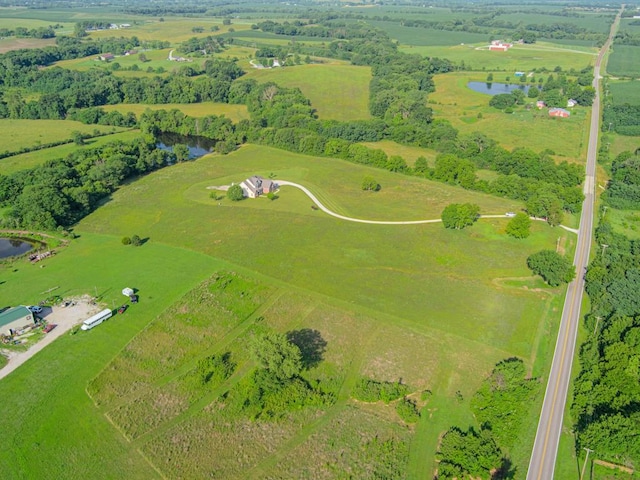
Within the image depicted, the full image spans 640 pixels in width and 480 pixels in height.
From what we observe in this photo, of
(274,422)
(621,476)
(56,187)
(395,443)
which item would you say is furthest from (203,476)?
(56,187)

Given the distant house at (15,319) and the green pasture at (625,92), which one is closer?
the distant house at (15,319)

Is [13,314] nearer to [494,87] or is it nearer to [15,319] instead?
[15,319]

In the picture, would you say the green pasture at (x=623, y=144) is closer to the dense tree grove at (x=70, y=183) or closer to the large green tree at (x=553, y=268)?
the large green tree at (x=553, y=268)

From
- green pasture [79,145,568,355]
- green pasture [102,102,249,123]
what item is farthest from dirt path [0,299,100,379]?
→ green pasture [102,102,249,123]

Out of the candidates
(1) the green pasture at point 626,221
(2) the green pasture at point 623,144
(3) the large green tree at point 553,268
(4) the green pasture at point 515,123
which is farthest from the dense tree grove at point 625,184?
(3) the large green tree at point 553,268

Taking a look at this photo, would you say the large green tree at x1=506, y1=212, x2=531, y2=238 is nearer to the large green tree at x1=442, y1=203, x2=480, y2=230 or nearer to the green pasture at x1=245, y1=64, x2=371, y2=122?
the large green tree at x1=442, y1=203, x2=480, y2=230

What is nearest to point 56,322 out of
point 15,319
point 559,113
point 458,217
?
point 15,319
